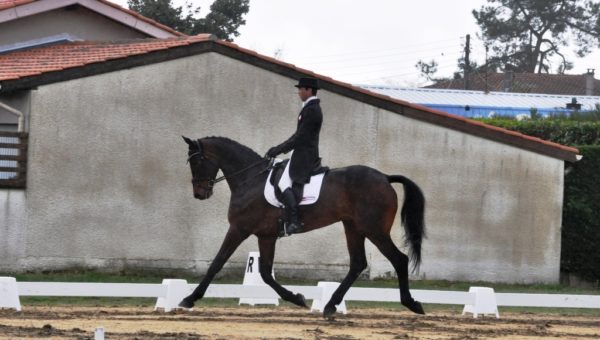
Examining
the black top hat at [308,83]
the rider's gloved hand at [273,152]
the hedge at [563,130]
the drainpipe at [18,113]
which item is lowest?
the rider's gloved hand at [273,152]

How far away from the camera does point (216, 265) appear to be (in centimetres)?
1447

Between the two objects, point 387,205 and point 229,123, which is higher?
point 229,123

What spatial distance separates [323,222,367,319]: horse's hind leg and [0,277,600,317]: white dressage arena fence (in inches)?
34.0

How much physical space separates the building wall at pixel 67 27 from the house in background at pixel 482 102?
19.3 meters

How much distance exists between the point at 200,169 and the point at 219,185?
6979 millimetres

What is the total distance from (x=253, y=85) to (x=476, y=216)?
5272 mm

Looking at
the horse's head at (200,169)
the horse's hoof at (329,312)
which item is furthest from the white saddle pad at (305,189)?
the horse's hoof at (329,312)

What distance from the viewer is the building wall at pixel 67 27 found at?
2506cm

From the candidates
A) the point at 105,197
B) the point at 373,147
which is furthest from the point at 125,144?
the point at 373,147

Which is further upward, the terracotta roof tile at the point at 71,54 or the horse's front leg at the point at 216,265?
the terracotta roof tile at the point at 71,54

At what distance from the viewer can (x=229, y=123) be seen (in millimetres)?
22406

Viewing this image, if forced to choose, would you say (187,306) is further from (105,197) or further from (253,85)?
(253,85)

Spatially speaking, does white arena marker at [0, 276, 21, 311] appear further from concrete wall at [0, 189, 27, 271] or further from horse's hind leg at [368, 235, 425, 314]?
concrete wall at [0, 189, 27, 271]

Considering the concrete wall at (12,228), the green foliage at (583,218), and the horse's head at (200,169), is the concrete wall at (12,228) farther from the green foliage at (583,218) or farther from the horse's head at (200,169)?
the green foliage at (583,218)
